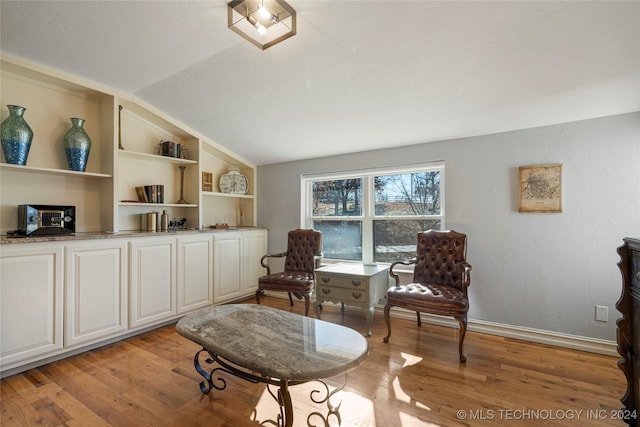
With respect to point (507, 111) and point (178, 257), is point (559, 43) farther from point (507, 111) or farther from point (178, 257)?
point (178, 257)

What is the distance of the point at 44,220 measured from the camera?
2447mm

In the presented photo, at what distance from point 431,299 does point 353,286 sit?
0.76m

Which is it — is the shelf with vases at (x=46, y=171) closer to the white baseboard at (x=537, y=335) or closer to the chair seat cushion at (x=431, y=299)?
the chair seat cushion at (x=431, y=299)

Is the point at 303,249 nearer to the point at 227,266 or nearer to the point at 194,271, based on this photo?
the point at 227,266

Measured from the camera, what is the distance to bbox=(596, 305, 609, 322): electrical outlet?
2373 mm

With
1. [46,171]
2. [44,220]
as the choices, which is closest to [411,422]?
[44,220]

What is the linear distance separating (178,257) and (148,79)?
1758mm

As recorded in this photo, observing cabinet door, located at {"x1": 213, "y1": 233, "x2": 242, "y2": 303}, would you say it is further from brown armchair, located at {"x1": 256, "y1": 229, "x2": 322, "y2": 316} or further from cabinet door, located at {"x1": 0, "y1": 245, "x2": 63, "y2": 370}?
cabinet door, located at {"x1": 0, "y1": 245, "x2": 63, "y2": 370}

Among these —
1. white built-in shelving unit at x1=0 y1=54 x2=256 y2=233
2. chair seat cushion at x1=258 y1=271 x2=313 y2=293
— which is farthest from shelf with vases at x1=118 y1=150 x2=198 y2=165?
chair seat cushion at x1=258 y1=271 x2=313 y2=293

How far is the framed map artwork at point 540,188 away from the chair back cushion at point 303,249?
2.15 m

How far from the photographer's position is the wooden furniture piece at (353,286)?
110 inches

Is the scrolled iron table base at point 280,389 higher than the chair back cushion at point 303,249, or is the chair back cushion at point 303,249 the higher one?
the chair back cushion at point 303,249

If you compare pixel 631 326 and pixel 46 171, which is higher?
pixel 46 171

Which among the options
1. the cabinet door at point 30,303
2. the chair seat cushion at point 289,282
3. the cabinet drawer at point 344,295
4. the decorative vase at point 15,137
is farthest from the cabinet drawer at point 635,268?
the decorative vase at point 15,137
